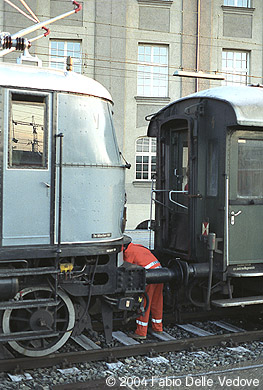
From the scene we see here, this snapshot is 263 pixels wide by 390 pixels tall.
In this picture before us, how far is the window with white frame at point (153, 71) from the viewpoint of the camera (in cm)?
1880

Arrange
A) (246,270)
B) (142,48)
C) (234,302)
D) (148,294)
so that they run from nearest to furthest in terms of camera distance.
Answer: (234,302), (246,270), (148,294), (142,48)

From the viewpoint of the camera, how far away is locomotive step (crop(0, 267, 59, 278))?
529cm

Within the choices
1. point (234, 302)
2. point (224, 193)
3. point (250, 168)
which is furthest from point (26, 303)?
point (250, 168)

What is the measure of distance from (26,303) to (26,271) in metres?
0.36

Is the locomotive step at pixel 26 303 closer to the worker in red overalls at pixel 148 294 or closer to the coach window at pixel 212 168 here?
the worker in red overalls at pixel 148 294

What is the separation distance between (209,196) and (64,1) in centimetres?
1323

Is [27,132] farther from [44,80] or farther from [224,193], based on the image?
[224,193]

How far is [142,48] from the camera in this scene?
18797mm

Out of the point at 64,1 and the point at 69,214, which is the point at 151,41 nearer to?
the point at 64,1

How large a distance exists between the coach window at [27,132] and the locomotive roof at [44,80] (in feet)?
0.43

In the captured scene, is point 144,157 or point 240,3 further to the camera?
point 240,3

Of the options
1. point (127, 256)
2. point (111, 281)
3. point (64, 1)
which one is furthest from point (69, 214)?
point (64, 1)

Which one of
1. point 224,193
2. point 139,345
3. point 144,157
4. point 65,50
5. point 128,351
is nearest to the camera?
point 128,351

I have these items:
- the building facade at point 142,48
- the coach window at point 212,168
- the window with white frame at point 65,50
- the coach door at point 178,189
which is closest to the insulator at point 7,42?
the coach door at point 178,189
